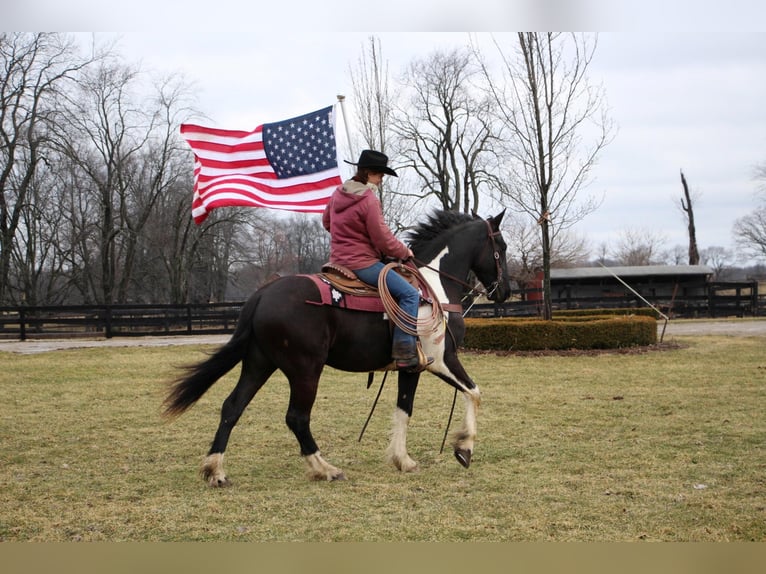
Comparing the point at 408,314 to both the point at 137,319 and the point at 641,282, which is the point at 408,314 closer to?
the point at 137,319

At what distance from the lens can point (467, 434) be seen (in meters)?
6.03

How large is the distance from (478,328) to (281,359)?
12235 millimetres

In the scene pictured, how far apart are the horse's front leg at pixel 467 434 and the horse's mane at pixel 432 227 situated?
1578 millimetres

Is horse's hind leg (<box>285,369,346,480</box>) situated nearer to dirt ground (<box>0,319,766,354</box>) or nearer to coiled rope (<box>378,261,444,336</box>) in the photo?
coiled rope (<box>378,261,444,336</box>)

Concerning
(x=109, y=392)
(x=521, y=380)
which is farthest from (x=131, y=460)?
(x=521, y=380)

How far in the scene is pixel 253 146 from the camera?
9203mm

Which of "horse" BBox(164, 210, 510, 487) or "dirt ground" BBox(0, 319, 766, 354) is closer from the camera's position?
"horse" BBox(164, 210, 510, 487)

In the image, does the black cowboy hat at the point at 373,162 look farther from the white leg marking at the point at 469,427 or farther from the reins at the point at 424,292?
the white leg marking at the point at 469,427

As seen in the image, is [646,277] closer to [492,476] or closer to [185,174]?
[185,174]

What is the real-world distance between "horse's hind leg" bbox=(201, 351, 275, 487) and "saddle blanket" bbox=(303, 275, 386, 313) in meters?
0.76

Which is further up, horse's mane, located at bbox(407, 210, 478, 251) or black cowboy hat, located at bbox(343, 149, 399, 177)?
black cowboy hat, located at bbox(343, 149, 399, 177)

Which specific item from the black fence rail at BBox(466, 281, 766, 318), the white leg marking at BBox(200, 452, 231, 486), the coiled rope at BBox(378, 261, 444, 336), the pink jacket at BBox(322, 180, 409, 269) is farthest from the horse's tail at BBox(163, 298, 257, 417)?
the black fence rail at BBox(466, 281, 766, 318)

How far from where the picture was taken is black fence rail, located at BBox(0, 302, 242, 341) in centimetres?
2606

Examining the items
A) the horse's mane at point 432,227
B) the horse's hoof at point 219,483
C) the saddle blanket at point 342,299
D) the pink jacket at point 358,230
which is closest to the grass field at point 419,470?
the horse's hoof at point 219,483
